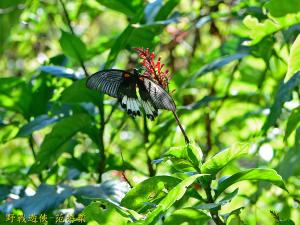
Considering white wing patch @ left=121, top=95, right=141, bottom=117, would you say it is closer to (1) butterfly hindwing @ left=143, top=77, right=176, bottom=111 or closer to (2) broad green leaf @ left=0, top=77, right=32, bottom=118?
(1) butterfly hindwing @ left=143, top=77, right=176, bottom=111

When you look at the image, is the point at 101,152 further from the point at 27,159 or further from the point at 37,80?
the point at 27,159

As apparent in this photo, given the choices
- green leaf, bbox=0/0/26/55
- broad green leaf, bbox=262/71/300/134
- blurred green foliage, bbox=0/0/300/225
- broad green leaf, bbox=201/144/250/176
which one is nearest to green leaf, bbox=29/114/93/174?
blurred green foliage, bbox=0/0/300/225

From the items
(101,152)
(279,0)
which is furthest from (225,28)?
(279,0)

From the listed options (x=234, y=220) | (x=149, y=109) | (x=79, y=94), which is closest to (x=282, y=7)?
(x=149, y=109)

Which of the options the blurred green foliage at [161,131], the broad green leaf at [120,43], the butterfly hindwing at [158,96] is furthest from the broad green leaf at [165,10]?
the butterfly hindwing at [158,96]

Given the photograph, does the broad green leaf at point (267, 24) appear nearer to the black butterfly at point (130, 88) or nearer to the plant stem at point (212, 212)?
the black butterfly at point (130, 88)
